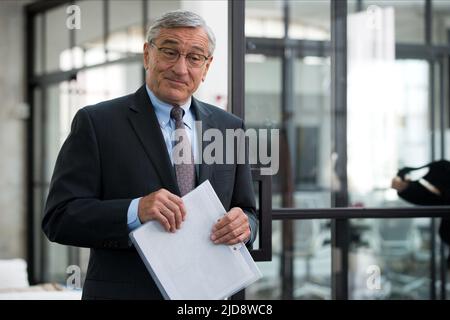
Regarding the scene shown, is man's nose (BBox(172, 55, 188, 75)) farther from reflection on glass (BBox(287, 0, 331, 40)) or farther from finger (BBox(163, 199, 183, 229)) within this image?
reflection on glass (BBox(287, 0, 331, 40))

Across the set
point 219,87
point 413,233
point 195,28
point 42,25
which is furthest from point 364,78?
point 42,25

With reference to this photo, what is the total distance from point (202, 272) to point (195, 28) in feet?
2.05

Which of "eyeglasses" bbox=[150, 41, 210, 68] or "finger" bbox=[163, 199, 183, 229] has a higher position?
"eyeglasses" bbox=[150, 41, 210, 68]

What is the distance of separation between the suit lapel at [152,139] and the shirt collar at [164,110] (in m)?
0.02

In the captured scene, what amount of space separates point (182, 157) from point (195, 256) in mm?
315

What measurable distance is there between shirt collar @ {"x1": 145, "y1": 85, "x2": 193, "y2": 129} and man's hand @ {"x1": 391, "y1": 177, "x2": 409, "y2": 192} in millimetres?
2300

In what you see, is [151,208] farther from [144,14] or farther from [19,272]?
[144,14]

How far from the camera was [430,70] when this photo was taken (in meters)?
5.49

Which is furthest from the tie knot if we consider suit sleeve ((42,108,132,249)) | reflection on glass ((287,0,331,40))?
reflection on glass ((287,0,331,40))

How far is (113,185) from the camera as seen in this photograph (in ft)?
6.52

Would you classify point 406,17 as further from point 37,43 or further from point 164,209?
point 37,43

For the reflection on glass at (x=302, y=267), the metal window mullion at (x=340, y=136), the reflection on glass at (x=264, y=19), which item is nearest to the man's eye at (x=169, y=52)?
the reflection on glass at (x=264, y=19)

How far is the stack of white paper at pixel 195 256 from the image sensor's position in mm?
1789

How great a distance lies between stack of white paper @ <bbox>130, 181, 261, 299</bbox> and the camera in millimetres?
1789
